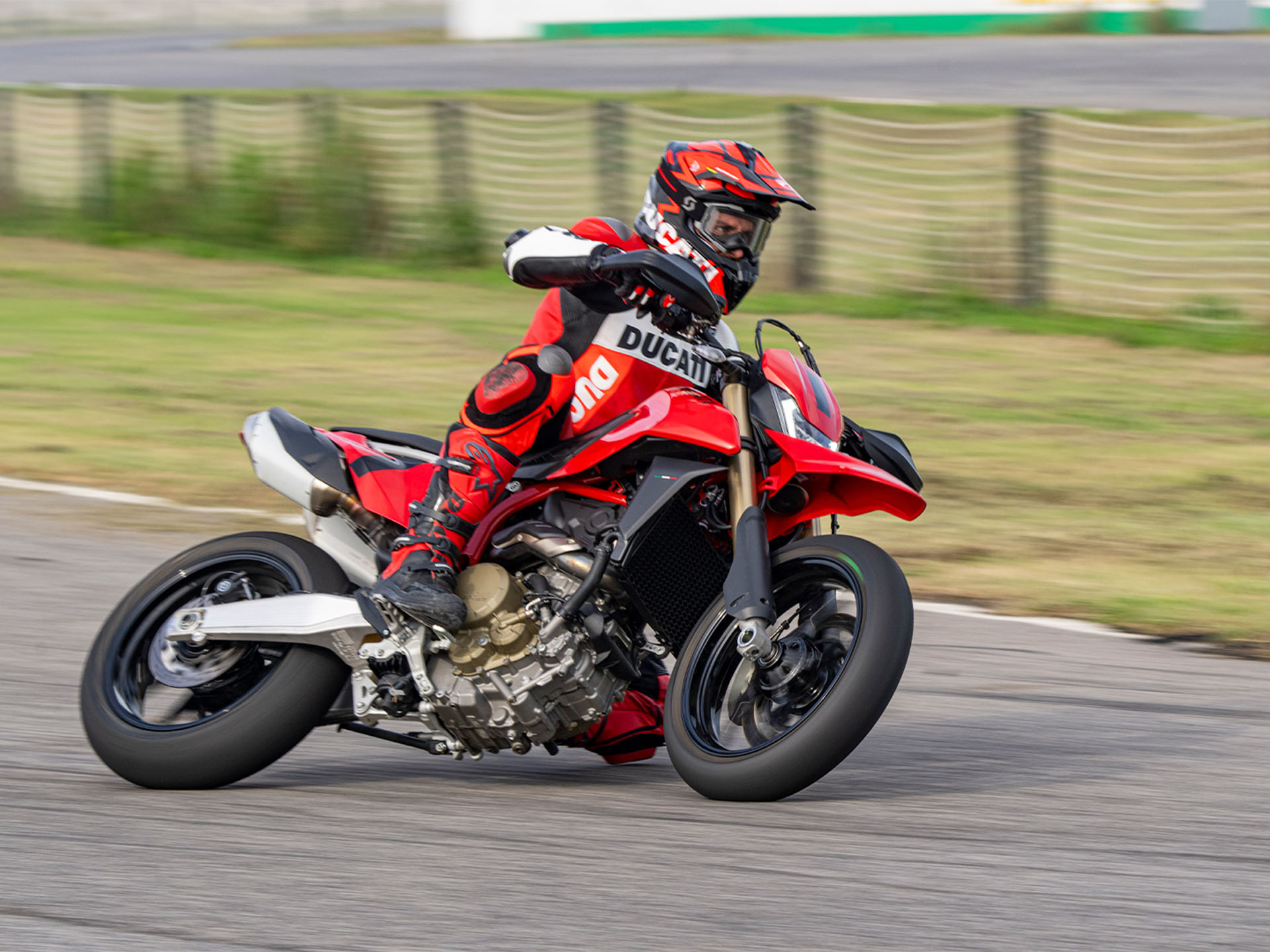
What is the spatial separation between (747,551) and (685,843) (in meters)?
0.79

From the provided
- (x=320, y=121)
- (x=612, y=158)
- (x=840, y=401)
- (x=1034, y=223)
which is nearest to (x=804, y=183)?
(x=612, y=158)

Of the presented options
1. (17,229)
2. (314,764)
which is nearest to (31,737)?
(314,764)

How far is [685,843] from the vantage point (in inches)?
174

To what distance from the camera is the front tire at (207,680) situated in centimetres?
496

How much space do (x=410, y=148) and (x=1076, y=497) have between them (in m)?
12.2

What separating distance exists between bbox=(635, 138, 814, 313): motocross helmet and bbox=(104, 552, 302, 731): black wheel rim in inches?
60.5

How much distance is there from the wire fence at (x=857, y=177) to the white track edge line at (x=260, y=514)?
8.53m

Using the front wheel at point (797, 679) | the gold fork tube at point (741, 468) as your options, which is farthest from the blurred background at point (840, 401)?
the gold fork tube at point (741, 468)

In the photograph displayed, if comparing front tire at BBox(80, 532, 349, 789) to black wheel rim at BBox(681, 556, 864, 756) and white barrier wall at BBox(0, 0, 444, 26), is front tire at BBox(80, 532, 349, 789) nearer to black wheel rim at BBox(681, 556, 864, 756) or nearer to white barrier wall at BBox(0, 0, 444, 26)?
black wheel rim at BBox(681, 556, 864, 756)

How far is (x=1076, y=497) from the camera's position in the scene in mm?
9734

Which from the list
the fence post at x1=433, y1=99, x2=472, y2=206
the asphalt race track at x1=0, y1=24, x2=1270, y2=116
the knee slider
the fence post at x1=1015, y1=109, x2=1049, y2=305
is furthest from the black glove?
the asphalt race track at x1=0, y1=24, x2=1270, y2=116

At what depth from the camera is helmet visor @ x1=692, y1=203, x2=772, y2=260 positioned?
4.90m

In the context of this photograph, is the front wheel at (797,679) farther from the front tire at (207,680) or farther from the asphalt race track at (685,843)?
the front tire at (207,680)

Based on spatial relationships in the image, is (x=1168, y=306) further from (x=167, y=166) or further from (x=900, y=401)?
(x=167, y=166)
